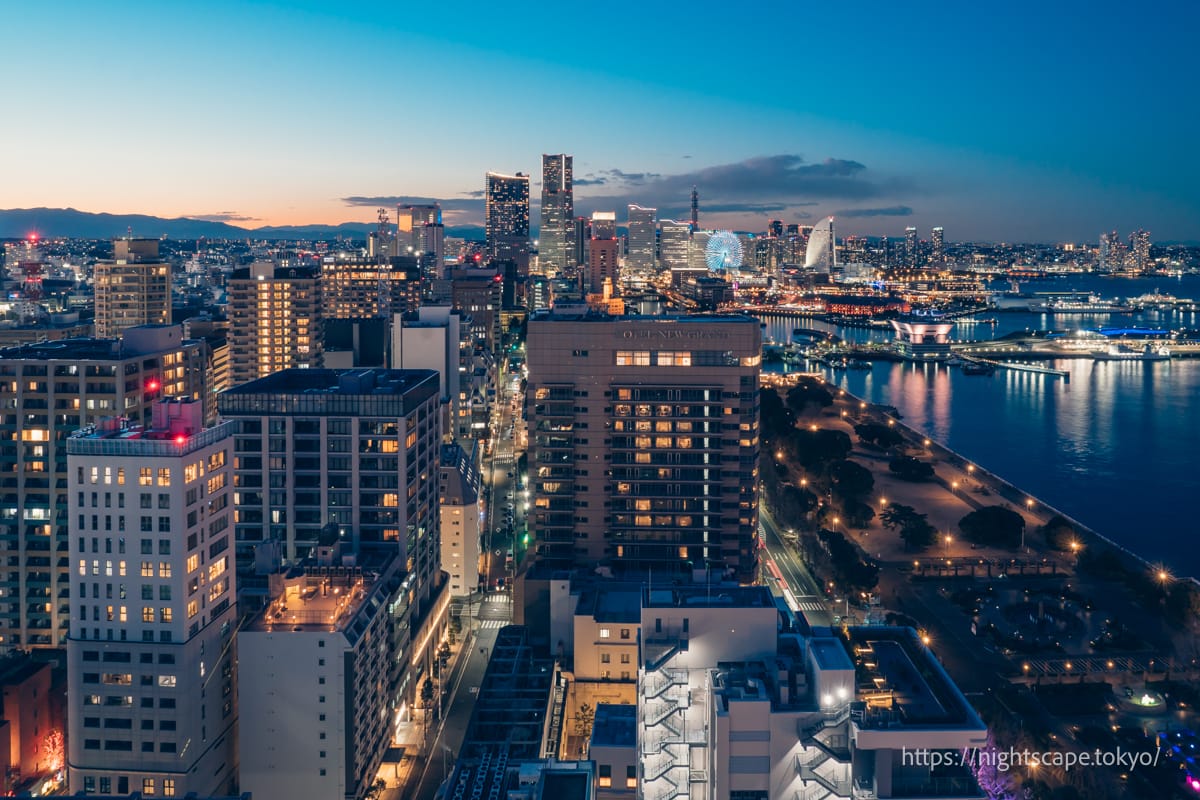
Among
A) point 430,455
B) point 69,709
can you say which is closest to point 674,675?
point 69,709

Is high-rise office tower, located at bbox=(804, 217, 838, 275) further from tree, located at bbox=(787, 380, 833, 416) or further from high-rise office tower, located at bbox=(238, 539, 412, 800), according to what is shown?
high-rise office tower, located at bbox=(238, 539, 412, 800)

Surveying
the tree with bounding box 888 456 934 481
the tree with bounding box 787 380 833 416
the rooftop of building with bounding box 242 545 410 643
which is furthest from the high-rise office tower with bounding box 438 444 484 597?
the tree with bounding box 787 380 833 416

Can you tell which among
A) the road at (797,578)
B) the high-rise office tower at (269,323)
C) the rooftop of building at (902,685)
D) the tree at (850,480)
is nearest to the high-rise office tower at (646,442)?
the road at (797,578)

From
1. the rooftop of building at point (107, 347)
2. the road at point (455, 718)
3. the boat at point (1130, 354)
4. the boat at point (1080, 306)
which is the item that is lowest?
the road at point (455, 718)

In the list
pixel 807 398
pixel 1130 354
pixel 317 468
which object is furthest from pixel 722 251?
pixel 317 468

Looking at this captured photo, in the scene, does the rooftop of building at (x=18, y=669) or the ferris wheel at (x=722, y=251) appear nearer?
the rooftop of building at (x=18, y=669)

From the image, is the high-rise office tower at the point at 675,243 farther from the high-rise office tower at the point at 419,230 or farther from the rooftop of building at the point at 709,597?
the rooftop of building at the point at 709,597

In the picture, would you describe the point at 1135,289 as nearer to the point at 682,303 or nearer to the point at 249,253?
the point at 682,303
